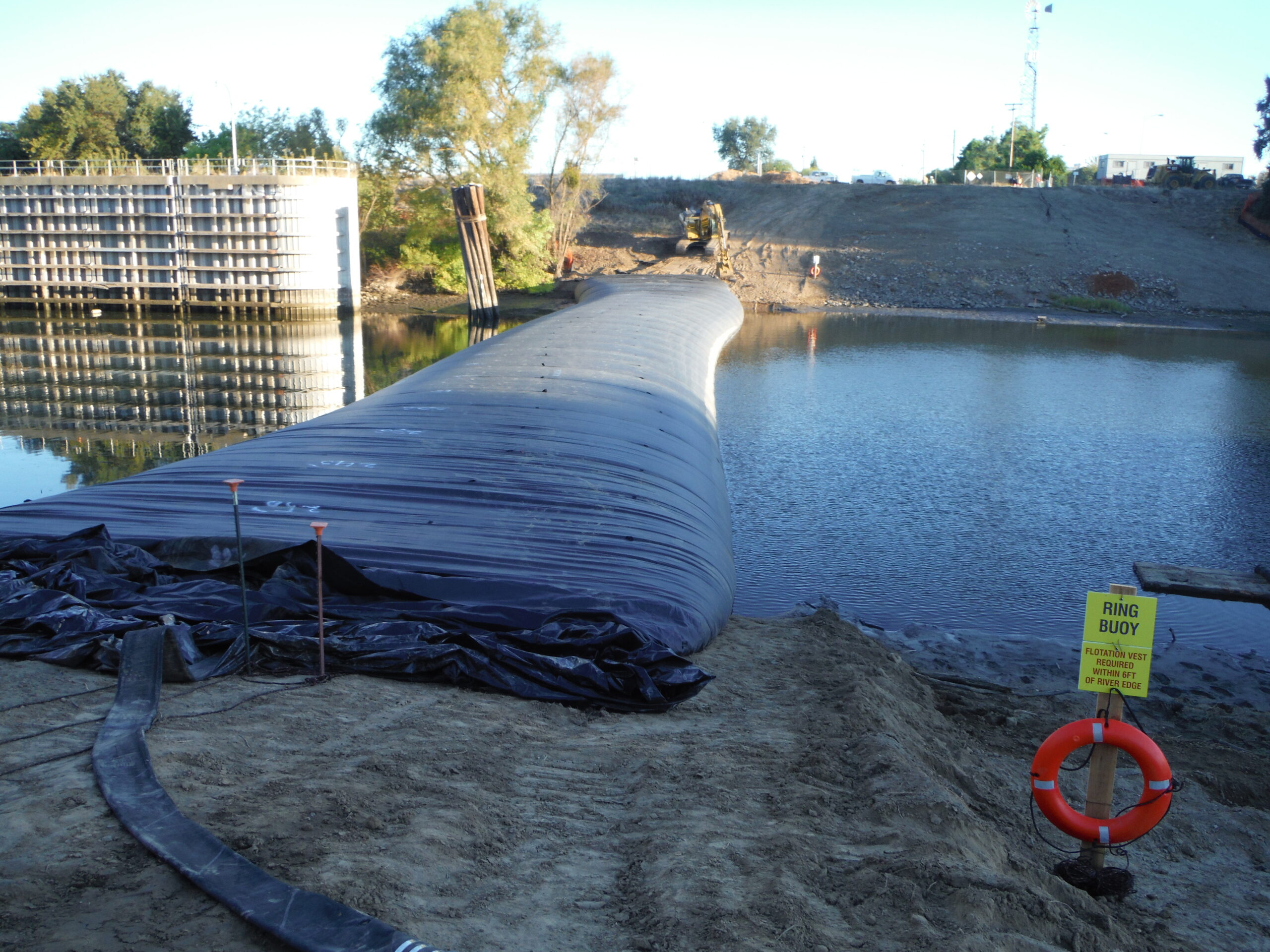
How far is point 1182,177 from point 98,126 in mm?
56359

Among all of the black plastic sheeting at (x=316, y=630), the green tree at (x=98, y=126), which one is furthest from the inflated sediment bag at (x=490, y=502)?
the green tree at (x=98, y=126)

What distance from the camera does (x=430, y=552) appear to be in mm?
6871

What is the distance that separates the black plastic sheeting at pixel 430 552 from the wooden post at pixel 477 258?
22.4 m

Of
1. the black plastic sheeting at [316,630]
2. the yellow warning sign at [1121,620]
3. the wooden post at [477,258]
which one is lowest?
the black plastic sheeting at [316,630]

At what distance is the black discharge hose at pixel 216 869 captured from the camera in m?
2.84

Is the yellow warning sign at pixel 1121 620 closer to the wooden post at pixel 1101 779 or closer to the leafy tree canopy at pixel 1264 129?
the wooden post at pixel 1101 779

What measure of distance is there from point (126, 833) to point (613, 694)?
8.89 ft

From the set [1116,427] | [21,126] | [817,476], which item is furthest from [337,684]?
[21,126]

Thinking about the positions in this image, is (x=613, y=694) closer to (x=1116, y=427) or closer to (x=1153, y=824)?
(x=1153, y=824)

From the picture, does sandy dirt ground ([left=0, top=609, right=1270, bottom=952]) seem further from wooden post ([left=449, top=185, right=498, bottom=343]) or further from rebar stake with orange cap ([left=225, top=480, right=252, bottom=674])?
wooden post ([left=449, top=185, right=498, bottom=343])

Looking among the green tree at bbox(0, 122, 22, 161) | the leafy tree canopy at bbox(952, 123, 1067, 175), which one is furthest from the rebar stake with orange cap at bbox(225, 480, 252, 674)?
the leafy tree canopy at bbox(952, 123, 1067, 175)

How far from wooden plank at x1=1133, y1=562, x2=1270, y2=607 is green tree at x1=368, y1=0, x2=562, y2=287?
107 ft

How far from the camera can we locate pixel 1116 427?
1783 centimetres

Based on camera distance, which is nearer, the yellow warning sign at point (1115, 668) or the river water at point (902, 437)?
the yellow warning sign at point (1115, 668)
